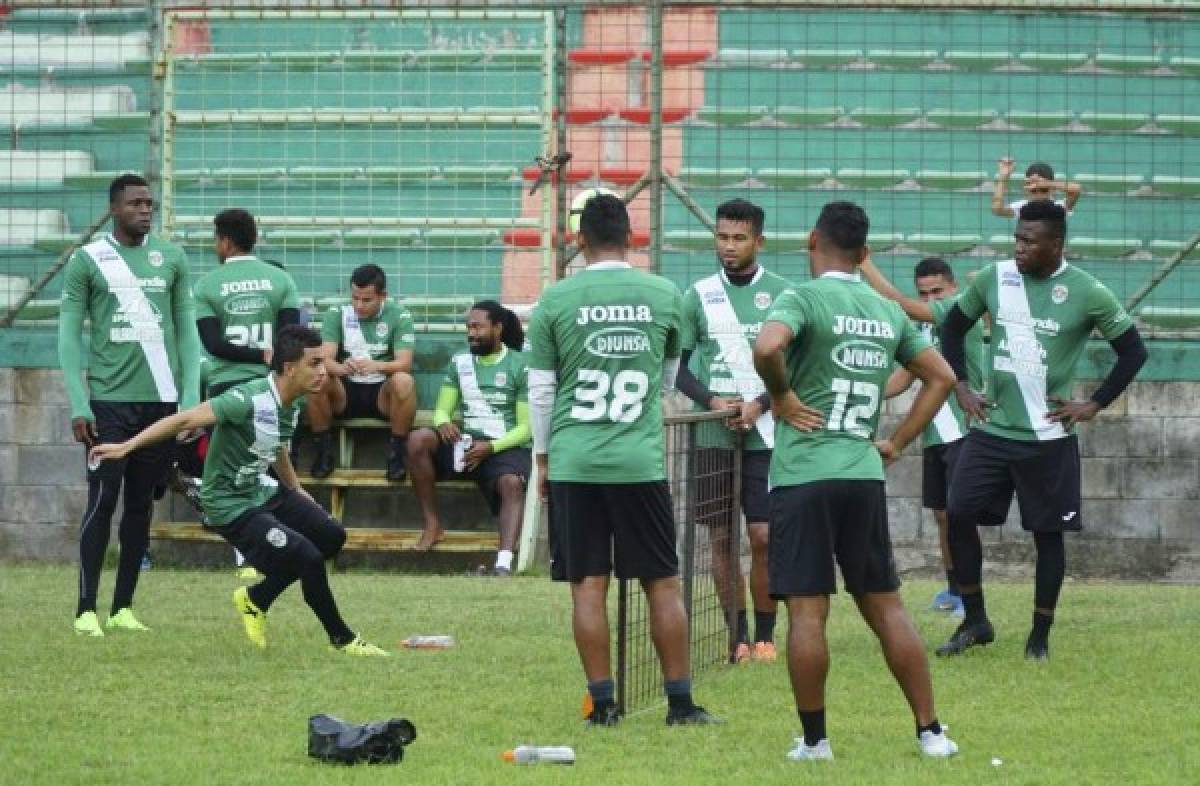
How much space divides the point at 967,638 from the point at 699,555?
1.50 metres

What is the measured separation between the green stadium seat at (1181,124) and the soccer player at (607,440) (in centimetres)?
988

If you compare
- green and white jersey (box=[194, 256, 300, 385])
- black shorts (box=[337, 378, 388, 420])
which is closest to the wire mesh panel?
green and white jersey (box=[194, 256, 300, 385])

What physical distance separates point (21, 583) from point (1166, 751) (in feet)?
29.9

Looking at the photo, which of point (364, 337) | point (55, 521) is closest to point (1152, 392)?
point (364, 337)

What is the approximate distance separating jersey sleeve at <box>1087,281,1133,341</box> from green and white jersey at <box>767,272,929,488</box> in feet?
10.8

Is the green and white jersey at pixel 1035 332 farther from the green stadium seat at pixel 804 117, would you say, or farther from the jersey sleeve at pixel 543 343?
the green stadium seat at pixel 804 117

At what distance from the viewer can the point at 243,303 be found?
15.1 metres

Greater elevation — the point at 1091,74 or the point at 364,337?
the point at 1091,74

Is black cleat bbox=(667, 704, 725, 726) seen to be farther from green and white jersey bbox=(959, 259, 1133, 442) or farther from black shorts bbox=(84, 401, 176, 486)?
black shorts bbox=(84, 401, 176, 486)

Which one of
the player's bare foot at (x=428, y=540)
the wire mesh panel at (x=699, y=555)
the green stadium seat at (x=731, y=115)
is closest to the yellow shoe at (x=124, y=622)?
the wire mesh panel at (x=699, y=555)

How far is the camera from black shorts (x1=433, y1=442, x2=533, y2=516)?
16.9 metres

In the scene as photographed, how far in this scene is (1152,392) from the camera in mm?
16812

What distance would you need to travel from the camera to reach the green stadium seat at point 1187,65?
718 inches

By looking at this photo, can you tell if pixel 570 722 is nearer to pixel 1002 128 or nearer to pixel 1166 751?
pixel 1166 751
